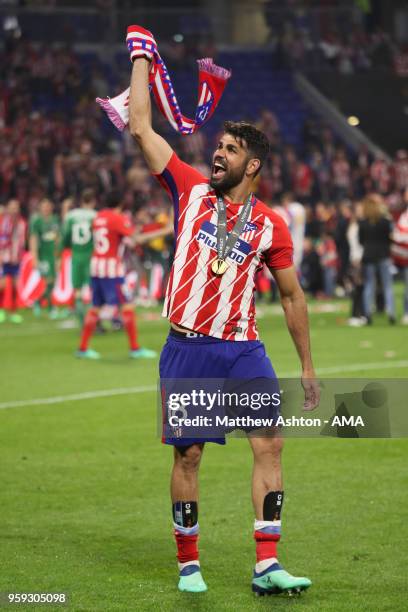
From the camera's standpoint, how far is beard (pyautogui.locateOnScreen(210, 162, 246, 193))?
21.3 ft

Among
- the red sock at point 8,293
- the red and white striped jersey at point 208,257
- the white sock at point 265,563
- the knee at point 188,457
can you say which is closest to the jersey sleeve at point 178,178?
the red and white striped jersey at point 208,257

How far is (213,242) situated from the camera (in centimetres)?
648

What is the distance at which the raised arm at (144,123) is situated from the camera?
651cm

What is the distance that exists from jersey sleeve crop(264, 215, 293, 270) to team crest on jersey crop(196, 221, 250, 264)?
163 mm

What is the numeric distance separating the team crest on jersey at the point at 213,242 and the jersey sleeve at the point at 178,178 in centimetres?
21

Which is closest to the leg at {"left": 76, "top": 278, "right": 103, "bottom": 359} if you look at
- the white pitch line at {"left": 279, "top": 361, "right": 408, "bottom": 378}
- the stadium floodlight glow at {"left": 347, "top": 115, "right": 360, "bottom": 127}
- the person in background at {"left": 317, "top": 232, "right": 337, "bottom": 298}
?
the white pitch line at {"left": 279, "top": 361, "right": 408, "bottom": 378}

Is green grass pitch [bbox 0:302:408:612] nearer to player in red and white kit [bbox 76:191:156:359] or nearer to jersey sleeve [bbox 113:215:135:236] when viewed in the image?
player in red and white kit [bbox 76:191:156:359]

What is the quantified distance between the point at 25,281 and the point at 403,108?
70.2ft

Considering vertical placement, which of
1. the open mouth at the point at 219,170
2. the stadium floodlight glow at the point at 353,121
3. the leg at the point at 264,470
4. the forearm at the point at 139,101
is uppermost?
the stadium floodlight glow at the point at 353,121

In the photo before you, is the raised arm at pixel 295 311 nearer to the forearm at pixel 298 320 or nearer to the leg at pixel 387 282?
the forearm at pixel 298 320

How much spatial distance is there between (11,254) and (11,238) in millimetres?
453

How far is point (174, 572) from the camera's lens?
6992 mm

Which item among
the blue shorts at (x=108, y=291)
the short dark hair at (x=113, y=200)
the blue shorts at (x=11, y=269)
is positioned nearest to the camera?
the blue shorts at (x=108, y=291)

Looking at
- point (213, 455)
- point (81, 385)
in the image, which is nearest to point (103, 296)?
point (81, 385)
